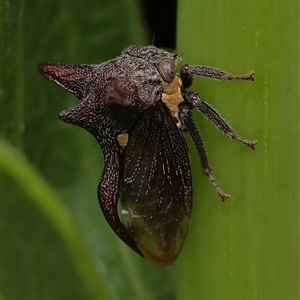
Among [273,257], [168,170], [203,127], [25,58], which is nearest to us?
[273,257]

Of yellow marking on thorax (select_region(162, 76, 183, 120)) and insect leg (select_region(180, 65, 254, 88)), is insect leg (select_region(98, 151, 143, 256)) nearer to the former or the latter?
yellow marking on thorax (select_region(162, 76, 183, 120))

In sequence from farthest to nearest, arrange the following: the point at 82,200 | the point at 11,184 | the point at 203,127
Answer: the point at 82,200 → the point at 203,127 → the point at 11,184

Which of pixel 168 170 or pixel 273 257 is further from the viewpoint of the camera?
pixel 168 170

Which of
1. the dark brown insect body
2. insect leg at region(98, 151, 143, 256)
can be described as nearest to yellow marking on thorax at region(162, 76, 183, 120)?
the dark brown insect body

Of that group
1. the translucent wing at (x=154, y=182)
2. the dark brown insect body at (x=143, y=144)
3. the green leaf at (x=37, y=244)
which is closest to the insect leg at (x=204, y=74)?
the dark brown insect body at (x=143, y=144)

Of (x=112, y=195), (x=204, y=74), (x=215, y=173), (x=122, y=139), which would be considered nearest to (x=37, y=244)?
(x=112, y=195)

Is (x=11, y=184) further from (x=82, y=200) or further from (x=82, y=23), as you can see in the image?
(x=82, y=23)

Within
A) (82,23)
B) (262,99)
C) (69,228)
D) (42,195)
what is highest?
(82,23)

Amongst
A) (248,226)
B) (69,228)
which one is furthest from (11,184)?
(248,226)

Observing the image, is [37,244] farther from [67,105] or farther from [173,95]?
[67,105]
